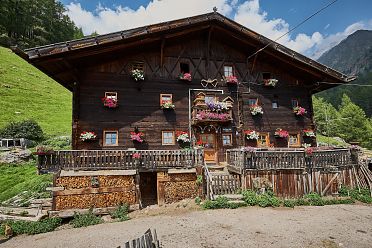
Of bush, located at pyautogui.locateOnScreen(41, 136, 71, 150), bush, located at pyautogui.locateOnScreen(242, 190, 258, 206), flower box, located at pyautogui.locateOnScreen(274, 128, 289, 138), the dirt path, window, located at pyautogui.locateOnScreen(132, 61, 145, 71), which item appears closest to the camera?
the dirt path

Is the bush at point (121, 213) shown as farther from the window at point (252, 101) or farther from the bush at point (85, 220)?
the window at point (252, 101)

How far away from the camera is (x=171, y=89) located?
17750 millimetres

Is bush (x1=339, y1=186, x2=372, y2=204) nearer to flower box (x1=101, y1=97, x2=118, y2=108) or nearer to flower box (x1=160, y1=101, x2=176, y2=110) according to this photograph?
flower box (x1=160, y1=101, x2=176, y2=110)

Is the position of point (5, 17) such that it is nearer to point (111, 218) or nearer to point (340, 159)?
point (111, 218)

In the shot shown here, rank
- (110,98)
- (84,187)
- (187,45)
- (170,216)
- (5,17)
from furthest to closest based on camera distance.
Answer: (5,17), (187,45), (110,98), (84,187), (170,216)

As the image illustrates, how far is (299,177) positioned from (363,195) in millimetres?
4012

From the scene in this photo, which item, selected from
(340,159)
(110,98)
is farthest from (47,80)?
(340,159)

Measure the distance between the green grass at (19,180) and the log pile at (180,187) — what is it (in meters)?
8.45

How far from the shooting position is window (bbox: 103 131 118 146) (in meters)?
16.0

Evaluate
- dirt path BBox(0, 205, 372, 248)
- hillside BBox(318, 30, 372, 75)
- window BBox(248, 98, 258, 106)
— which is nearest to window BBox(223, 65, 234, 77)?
window BBox(248, 98, 258, 106)

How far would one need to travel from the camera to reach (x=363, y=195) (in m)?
14.5

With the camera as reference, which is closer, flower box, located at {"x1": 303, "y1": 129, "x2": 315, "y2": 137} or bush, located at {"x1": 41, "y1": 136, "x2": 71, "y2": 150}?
flower box, located at {"x1": 303, "y1": 129, "x2": 315, "y2": 137}

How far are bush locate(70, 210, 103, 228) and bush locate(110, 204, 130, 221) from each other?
0.72 metres

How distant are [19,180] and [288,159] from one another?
19.0m
